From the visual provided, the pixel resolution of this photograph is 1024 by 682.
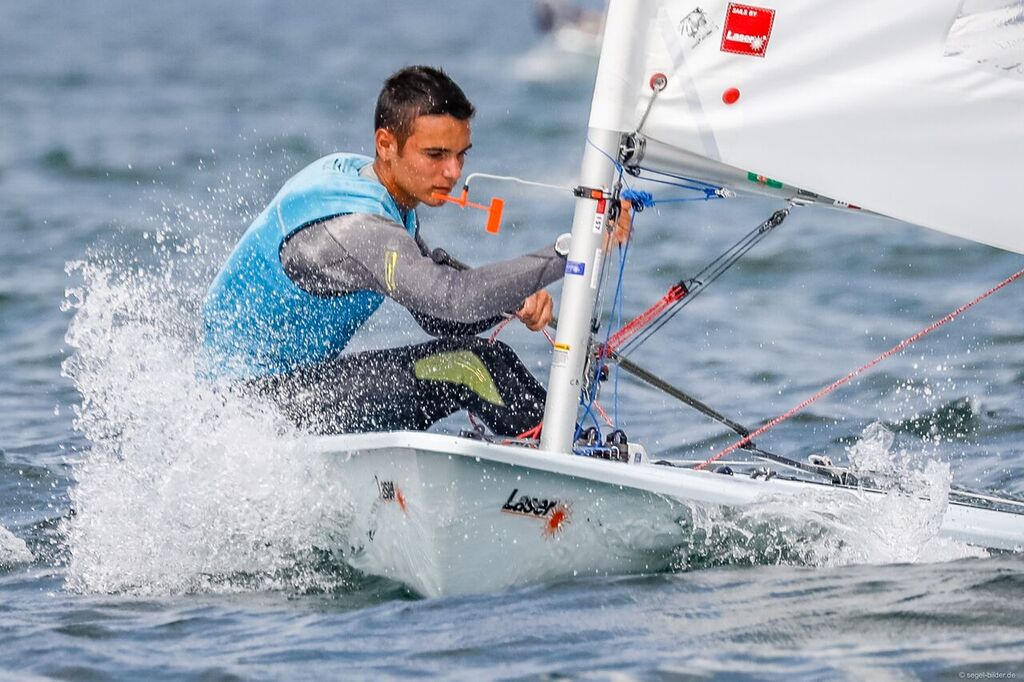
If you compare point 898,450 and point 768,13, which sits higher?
point 768,13

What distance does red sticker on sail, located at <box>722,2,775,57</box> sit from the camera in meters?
3.61

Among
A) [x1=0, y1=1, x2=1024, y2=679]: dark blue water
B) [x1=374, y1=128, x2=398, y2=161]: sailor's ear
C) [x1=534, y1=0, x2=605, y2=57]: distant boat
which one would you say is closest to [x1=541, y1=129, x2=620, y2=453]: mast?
[x1=0, y1=1, x2=1024, y2=679]: dark blue water

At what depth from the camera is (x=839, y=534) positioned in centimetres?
384

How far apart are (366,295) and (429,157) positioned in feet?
A: 1.23

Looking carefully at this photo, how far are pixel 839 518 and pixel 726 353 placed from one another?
3617mm

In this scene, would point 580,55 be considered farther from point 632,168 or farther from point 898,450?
point 632,168

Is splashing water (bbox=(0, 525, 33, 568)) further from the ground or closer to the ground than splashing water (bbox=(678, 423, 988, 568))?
closer to the ground

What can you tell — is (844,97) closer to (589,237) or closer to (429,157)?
(589,237)

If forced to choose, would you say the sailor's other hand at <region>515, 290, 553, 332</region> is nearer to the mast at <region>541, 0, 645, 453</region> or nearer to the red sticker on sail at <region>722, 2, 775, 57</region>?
the mast at <region>541, 0, 645, 453</region>

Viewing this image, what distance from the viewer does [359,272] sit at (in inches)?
148

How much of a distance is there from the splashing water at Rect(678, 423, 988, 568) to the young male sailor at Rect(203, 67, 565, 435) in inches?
22.9

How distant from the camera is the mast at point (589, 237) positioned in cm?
361

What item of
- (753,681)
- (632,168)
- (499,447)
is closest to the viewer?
(753,681)

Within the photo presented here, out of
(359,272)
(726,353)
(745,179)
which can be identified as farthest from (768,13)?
(726,353)
